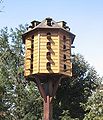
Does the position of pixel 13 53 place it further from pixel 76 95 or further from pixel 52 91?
pixel 52 91

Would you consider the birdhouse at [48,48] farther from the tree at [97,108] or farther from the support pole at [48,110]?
the tree at [97,108]

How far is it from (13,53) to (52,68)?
12.0 metres

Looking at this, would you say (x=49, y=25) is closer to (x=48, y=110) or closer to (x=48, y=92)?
(x=48, y=92)

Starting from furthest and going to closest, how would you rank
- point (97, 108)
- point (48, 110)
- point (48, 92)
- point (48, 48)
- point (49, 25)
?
point (97, 108)
point (49, 25)
point (48, 92)
point (48, 48)
point (48, 110)

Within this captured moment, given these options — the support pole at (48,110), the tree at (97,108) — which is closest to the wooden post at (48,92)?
the support pole at (48,110)

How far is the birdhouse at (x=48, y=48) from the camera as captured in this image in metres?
19.8

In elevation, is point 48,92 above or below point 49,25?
below

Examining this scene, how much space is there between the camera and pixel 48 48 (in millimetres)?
20094

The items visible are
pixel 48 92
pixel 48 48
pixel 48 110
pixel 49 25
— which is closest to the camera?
pixel 48 110

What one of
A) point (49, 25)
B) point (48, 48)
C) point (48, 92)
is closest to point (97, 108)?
point (48, 92)

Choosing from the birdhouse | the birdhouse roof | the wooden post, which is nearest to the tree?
the birdhouse

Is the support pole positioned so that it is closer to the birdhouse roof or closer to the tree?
the tree

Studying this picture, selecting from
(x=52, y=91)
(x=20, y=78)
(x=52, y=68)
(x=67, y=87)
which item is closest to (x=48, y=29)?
(x=52, y=68)

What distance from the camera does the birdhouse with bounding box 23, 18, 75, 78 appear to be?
19828 mm
